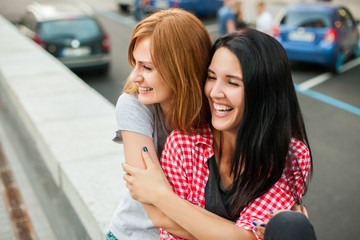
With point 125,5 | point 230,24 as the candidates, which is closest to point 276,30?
point 230,24

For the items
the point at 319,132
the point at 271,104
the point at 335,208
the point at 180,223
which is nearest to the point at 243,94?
the point at 271,104

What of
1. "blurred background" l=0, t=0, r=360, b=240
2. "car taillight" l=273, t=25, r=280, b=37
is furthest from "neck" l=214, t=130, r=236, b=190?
"car taillight" l=273, t=25, r=280, b=37

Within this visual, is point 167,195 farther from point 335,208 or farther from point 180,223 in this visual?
point 335,208

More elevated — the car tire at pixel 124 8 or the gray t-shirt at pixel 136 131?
the gray t-shirt at pixel 136 131

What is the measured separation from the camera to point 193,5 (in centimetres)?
1797

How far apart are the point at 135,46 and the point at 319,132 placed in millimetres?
5613

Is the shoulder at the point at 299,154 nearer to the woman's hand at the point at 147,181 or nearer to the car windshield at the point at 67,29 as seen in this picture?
the woman's hand at the point at 147,181

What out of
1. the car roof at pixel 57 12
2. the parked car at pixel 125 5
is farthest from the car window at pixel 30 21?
the parked car at pixel 125 5

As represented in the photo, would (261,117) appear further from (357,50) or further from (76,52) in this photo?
(357,50)

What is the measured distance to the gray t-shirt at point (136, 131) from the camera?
198 centimetres

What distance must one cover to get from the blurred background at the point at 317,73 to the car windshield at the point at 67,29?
0.02 meters

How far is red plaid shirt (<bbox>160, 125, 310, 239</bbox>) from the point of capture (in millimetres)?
1767

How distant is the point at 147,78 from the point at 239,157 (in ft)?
1.82

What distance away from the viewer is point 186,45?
1869 mm
